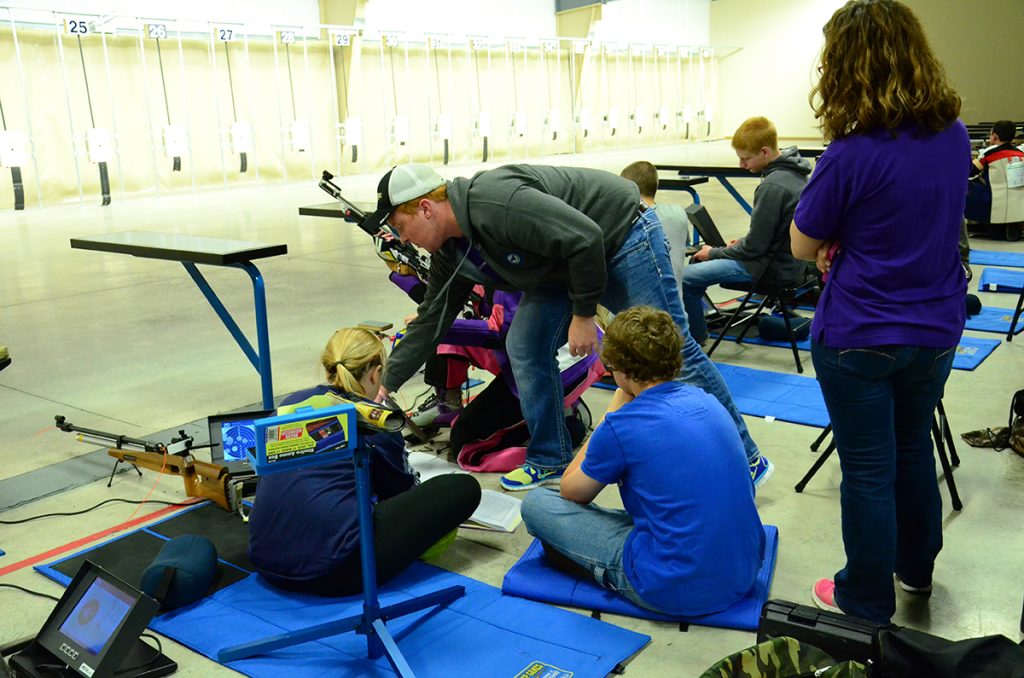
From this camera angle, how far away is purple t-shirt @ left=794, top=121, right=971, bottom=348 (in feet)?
6.45

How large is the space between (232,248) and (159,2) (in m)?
10.3

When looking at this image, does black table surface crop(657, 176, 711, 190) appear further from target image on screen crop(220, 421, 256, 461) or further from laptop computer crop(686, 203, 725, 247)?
target image on screen crop(220, 421, 256, 461)

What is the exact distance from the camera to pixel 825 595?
2451mm

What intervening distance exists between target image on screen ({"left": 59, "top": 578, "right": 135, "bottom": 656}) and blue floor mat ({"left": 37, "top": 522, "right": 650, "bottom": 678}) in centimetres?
28

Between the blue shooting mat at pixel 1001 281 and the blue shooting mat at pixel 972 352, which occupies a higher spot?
the blue shooting mat at pixel 1001 281

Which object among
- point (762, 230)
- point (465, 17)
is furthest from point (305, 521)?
point (465, 17)

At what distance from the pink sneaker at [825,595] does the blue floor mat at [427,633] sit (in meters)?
0.50

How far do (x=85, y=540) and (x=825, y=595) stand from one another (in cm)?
235

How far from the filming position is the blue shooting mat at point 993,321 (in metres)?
5.33

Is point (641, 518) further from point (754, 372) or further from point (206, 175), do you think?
point (206, 175)

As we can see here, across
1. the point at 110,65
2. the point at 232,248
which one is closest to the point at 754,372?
the point at 232,248

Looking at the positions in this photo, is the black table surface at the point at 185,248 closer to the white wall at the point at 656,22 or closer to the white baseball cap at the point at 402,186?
the white baseball cap at the point at 402,186

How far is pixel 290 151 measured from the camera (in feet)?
47.3

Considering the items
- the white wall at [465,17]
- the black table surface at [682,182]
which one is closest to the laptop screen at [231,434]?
the black table surface at [682,182]
